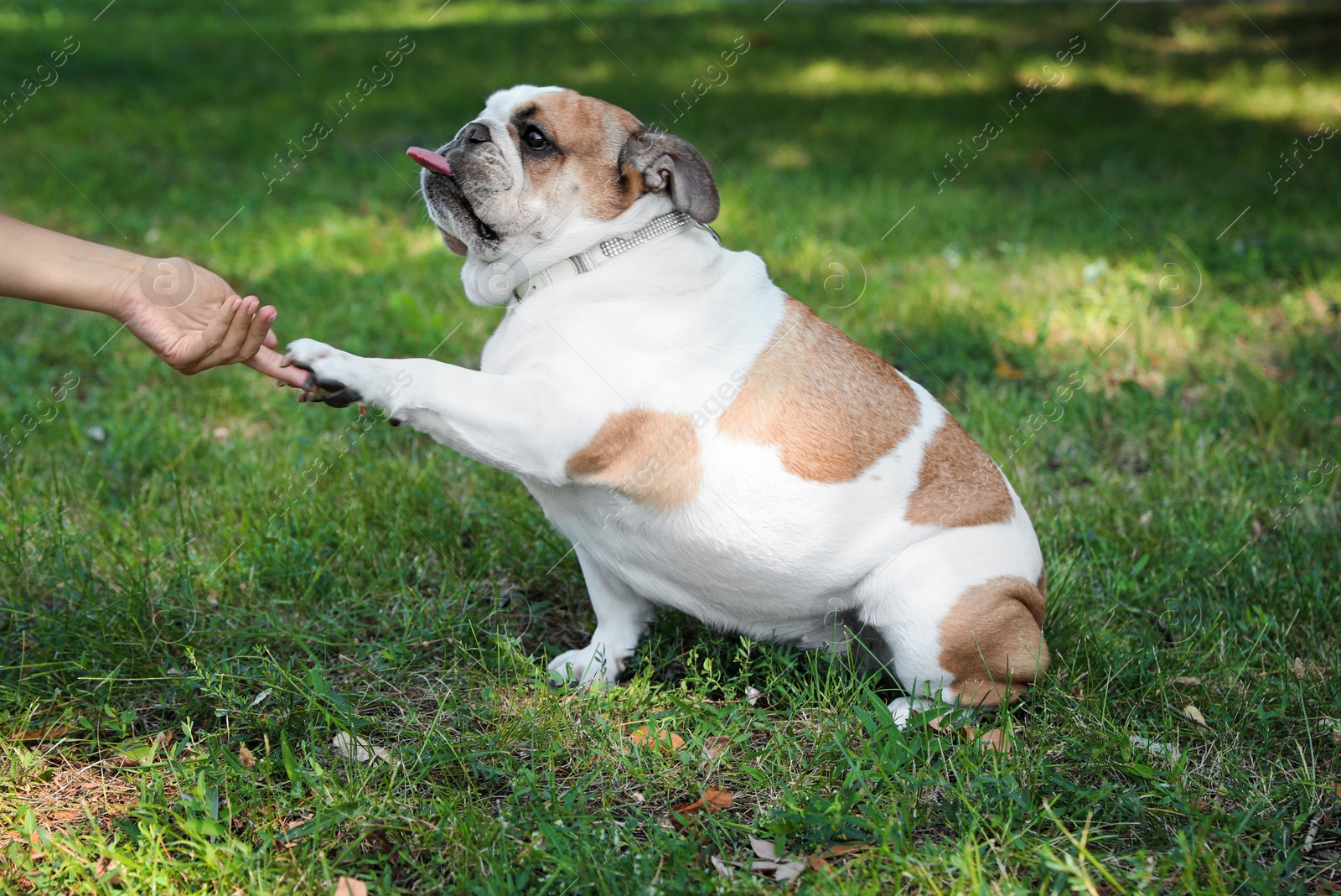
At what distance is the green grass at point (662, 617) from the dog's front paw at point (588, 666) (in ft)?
0.29

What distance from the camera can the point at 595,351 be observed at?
2777mm

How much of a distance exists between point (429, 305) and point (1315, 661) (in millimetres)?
4571

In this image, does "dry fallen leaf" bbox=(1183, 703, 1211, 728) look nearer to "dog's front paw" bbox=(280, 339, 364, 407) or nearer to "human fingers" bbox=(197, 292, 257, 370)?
"dog's front paw" bbox=(280, 339, 364, 407)

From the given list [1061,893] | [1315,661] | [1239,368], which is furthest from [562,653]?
[1239,368]

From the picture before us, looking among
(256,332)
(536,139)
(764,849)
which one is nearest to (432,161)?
(536,139)

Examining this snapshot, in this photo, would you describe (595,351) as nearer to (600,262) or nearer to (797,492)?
(600,262)

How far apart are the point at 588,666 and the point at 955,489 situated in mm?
1255

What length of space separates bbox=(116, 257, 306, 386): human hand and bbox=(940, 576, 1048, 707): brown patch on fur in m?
2.00

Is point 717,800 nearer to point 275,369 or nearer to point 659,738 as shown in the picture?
point 659,738

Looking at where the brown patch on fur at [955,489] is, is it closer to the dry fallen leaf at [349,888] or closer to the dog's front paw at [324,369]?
the dog's front paw at [324,369]

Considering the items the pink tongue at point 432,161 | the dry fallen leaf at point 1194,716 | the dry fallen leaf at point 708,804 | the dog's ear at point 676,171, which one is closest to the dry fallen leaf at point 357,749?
the dry fallen leaf at point 708,804

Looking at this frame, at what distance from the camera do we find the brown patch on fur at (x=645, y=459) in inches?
108

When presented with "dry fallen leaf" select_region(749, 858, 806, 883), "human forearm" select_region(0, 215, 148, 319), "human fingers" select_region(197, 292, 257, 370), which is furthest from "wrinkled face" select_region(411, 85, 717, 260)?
"dry fallen leaf" select_region(749, 858, 806, 883)

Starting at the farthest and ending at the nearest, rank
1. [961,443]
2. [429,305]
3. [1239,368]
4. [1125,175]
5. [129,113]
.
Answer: [129,113] → [1125,175] → [429,305] → [1239,368] → [961,443]
